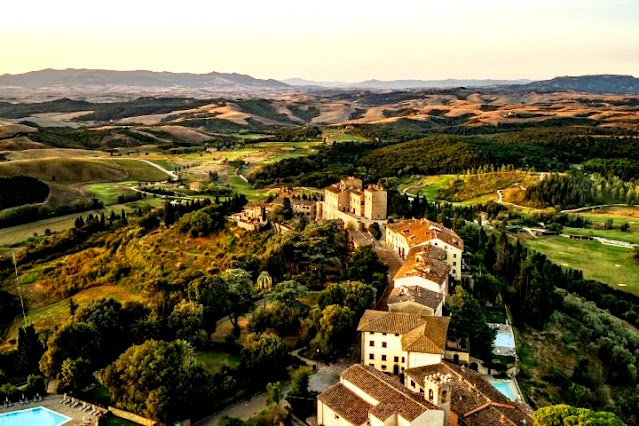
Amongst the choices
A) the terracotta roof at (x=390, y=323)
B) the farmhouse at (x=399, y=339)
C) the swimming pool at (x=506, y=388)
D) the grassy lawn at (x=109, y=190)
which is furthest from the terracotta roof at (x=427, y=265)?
the grassy lawn at (x=109, y=190)

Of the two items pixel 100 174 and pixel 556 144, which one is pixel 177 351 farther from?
pixel 556 144

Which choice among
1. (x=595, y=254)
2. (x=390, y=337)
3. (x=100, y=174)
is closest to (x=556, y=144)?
(x=595, y=254)

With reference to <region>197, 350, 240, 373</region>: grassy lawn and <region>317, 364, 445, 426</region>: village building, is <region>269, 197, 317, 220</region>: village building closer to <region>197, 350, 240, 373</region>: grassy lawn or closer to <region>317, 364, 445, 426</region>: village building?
<region>197, 350, 240, 373</region>: grassy lawn

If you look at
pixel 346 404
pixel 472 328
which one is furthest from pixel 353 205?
pixel 346 404

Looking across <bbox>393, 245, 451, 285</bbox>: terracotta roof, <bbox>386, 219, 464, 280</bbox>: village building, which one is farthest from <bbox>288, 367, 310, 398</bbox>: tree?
<bbox>386, 219, 464, 280</bbox>: village building

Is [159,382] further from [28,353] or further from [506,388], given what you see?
[506,388]
